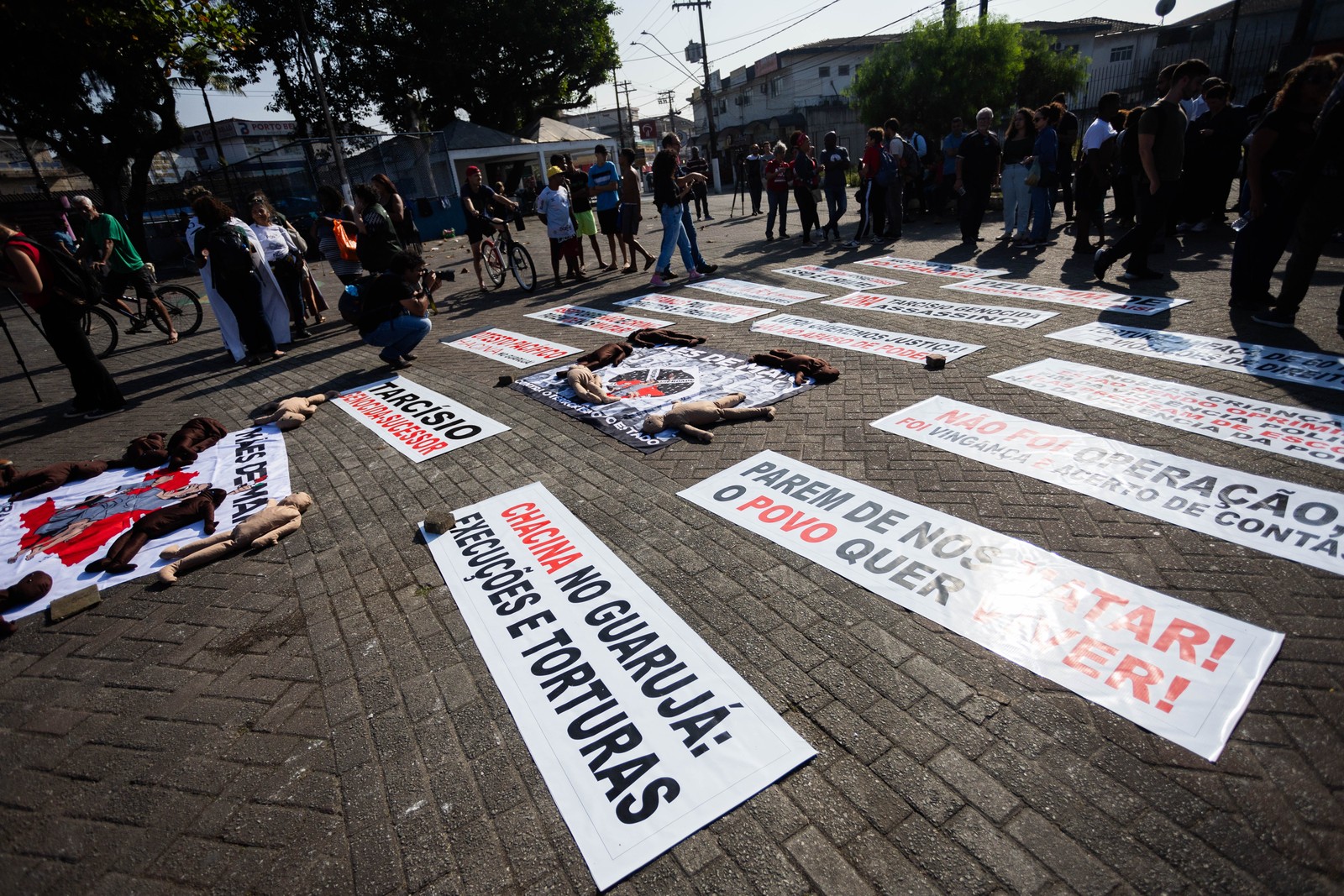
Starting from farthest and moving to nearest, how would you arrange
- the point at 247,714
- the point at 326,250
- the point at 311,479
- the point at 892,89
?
the point at 892,89, the point at 326,250, the point at 311,479, the point at 247,714

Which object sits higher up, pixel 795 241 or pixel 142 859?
pixel 795 241

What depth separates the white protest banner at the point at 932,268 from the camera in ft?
28.9

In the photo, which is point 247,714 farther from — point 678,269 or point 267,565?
point 678,269

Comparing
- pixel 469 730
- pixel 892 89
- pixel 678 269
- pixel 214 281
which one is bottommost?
pixel 469 730

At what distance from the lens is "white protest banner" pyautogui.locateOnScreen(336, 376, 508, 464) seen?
16.5 ft

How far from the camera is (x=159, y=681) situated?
279 cm

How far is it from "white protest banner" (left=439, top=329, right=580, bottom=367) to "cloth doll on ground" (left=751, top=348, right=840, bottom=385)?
7.76 feet

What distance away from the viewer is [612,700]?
7.98ft

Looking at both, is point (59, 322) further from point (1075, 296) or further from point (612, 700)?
point (1075, 296)

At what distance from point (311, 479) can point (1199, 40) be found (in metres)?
44.2

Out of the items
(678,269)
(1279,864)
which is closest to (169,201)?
(678,269)

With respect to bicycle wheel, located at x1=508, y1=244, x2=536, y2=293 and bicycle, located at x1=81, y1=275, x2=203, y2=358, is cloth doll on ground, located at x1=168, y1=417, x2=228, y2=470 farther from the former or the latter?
bicycle wheel, located at x1=508, y1=244, x2=536, y2=293

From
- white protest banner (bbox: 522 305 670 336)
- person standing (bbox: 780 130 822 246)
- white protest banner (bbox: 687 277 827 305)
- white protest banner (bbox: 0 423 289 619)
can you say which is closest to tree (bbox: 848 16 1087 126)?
person standing (bbox: 780 130 822 246)

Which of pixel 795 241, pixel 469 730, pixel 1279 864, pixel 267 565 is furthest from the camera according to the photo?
pixel 795 241
